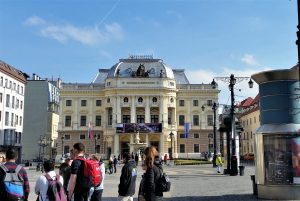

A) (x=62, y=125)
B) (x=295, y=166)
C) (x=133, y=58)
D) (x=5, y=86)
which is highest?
(x=133, y=58)

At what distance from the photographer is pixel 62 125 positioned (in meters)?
83.8

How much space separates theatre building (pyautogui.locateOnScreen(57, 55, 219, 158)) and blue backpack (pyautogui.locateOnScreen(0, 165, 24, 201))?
68.8 meters

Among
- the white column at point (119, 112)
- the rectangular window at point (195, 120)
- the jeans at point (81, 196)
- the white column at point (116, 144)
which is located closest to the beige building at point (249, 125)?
the rectangular window at point (195, 120)

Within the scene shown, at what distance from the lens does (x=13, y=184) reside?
7684 millimetres

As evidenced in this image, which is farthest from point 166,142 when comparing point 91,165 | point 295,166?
point 91,165

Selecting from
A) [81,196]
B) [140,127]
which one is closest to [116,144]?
[140,127]

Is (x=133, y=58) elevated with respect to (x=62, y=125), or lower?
elevated

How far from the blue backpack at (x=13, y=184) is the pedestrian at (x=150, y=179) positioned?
245 cm

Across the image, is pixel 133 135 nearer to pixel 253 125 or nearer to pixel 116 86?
pixel 116 86

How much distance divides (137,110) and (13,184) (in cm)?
7457

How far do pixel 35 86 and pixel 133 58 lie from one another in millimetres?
23499

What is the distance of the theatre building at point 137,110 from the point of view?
262ft

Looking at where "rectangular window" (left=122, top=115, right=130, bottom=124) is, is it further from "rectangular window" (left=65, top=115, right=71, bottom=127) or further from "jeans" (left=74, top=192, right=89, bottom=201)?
"jeans" (left=74, top=192, right=89, bottom=201)

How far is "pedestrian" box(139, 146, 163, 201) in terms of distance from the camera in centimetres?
749
